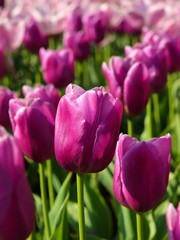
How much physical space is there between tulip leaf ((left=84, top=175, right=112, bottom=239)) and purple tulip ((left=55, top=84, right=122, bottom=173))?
0.65 metres

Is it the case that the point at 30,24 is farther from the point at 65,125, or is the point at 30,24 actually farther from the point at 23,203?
the point at 23,203

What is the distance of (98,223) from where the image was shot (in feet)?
4.64

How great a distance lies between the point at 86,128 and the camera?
73cm

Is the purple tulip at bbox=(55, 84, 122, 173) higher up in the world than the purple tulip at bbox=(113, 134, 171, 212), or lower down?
higher up

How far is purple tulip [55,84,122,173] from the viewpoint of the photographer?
728 millimetres

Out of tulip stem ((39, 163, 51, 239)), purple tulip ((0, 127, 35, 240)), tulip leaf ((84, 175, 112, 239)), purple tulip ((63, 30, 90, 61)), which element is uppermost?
purple tulip ((0, 127, 35, 240))

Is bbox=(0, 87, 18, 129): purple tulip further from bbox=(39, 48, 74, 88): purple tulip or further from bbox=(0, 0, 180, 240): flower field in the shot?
bbox=(39, 48, 74, 88): purple tulip

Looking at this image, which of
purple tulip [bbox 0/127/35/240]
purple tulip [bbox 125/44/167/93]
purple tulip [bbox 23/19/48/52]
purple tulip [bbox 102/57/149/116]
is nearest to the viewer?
purple tulip [bbox 0/127/35/240]

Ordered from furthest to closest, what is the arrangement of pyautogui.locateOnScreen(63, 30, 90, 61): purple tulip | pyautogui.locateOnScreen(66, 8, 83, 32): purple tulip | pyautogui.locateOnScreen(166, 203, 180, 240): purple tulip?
pyautogui.locateOnScreen(66, 8, 83, 32): purple tulip
pyautogui.locateOnScreen(63, 30, 90, 61): purple tulip
pyautogui.locateOnScreen(166, 203, 180, 240): purple tulip

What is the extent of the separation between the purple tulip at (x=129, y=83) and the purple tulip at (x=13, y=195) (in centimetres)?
68

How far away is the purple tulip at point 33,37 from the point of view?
8.50 feet

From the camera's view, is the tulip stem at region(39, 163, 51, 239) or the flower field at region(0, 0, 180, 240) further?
the tulip stem at region(39, 163, 51, 239)

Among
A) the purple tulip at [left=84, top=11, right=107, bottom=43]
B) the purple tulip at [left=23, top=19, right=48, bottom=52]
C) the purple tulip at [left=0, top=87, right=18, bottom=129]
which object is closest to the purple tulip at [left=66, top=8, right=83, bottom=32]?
the purple tulip at [left=84, top=11, right=107, bottom=43]

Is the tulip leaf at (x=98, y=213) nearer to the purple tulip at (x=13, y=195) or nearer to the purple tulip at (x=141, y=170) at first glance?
the purple tulip at (x=141, y=170)
